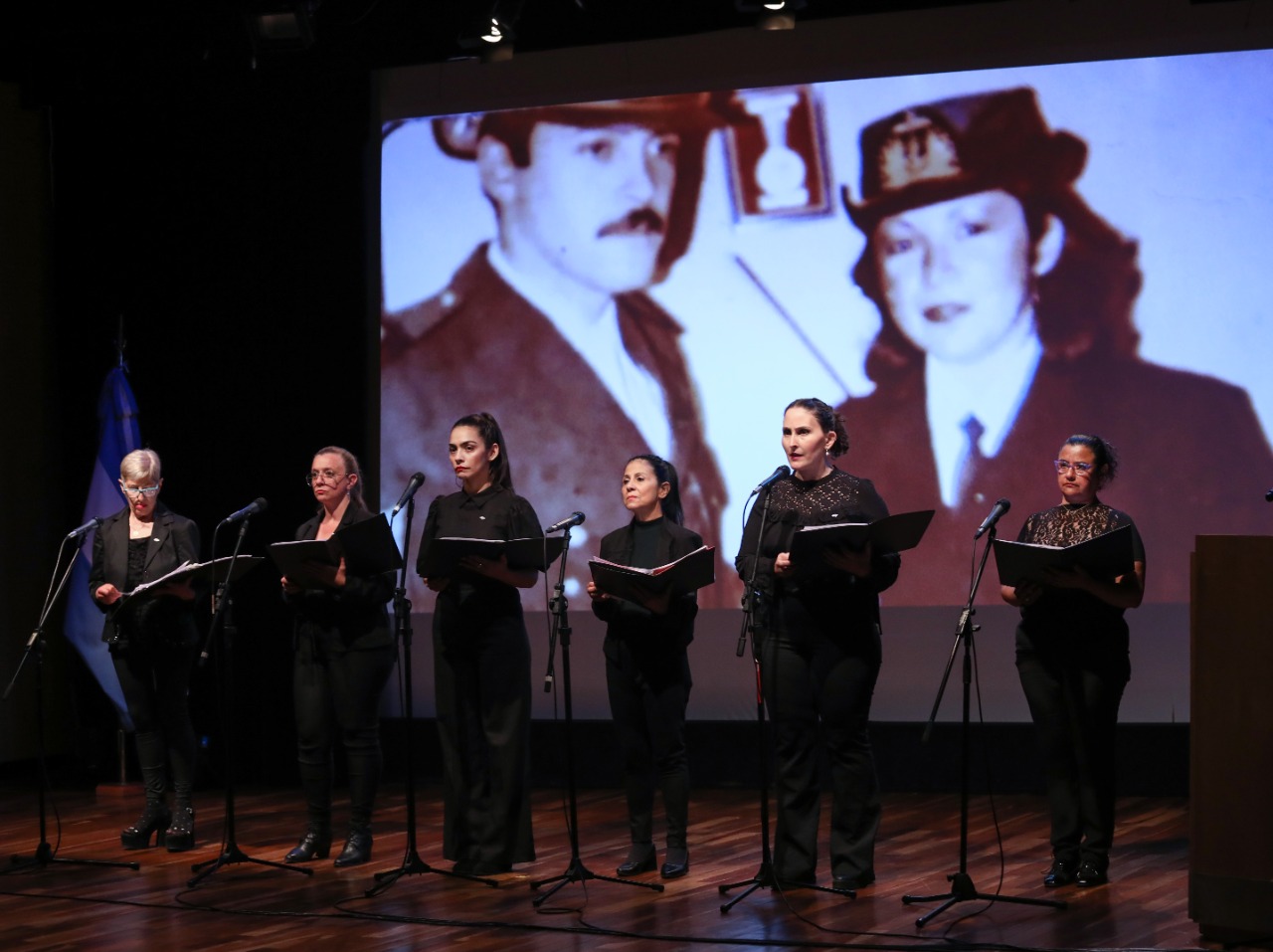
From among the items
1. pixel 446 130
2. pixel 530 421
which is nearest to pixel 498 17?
pixel 446 130

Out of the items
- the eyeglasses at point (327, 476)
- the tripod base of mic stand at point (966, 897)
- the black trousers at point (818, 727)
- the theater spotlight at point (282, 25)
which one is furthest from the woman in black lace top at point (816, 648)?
the theater spotlight at point (282, 25)

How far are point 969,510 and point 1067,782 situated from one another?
2.08m

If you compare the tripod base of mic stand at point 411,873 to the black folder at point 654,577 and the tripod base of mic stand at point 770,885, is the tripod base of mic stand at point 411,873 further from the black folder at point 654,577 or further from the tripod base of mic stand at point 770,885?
the black folder at point 654,577

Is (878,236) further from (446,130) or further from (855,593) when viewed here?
(855,593)

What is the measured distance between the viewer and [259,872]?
536cm

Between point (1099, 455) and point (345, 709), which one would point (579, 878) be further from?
point (1099, 455)

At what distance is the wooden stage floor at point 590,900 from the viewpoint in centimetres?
429

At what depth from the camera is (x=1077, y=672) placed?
4.86m

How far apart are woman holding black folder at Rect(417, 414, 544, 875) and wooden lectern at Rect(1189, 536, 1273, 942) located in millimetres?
2061

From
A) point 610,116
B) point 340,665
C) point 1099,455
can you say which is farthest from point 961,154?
point 340,665

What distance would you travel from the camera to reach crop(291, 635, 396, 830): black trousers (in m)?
5.33

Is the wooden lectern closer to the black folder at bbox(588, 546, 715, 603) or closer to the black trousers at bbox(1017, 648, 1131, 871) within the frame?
the black trousers at bbox(1017, 648, 1131, 871)

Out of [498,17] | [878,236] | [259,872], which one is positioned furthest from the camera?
[878,236]

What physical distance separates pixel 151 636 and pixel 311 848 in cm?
100
